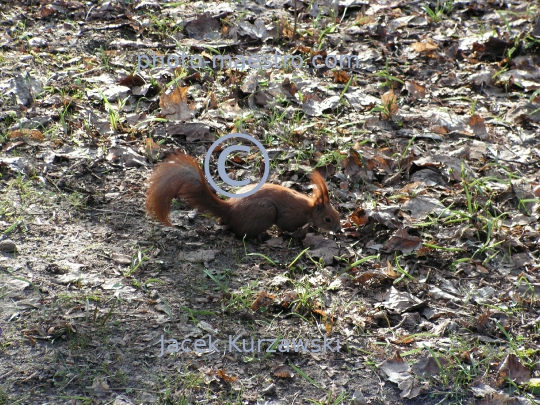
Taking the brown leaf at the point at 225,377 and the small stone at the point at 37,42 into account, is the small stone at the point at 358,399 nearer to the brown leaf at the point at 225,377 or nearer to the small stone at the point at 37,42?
the brown leaf at the point at 225,377

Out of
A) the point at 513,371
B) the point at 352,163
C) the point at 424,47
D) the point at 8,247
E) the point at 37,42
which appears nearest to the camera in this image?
the point at 513,371

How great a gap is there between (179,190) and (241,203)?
0.34m

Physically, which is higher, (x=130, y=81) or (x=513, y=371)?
(x=130, y=81)

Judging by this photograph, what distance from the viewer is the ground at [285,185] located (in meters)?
2.69

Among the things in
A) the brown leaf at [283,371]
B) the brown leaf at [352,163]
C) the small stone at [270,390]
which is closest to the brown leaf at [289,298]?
the brown leaf at [283,371]

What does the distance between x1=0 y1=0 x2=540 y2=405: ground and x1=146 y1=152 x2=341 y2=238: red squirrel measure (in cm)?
9

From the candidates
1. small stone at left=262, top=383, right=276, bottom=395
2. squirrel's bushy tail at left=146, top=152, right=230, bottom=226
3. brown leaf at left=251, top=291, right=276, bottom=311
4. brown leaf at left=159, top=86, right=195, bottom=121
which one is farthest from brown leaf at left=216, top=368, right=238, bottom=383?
brown leaf at left=159, top=86, right=195, bottom=121

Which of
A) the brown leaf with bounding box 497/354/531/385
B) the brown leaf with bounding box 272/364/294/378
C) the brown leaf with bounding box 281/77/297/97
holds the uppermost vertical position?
the brown leaf with bounding box 281/77/297/97

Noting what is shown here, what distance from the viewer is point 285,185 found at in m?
3.81

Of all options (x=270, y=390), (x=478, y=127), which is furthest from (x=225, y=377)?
(x=478, y=127)

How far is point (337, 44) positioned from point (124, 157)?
6.69 feet

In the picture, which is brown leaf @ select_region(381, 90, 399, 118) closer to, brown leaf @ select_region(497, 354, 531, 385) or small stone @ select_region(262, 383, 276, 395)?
brown leaf @ select_region(497, 354, 531, 385)

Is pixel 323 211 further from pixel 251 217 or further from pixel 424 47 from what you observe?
pixel 424 47

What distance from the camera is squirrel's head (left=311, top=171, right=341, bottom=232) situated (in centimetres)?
345
